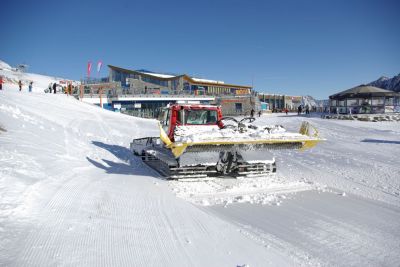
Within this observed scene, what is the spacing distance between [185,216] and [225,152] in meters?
3.04

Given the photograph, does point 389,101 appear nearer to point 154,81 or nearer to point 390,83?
point 154,81

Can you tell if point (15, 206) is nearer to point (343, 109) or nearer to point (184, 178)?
point (184, 178)

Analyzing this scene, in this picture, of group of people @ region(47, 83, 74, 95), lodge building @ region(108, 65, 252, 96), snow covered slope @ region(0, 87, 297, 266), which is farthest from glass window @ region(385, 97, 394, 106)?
group of people @ region(47, 83, 74, 95)

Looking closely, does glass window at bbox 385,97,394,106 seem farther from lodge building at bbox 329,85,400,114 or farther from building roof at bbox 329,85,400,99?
building roof at bbox 329,85,400,99

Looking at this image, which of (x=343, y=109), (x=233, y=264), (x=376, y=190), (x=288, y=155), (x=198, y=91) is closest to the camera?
(x=233, y=264)

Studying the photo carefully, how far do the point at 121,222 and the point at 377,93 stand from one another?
31.7 meters

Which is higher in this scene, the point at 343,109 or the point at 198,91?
the point at 198,91

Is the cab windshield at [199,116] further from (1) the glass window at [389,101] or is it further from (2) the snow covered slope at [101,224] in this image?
(1) the glass window at [389,101]

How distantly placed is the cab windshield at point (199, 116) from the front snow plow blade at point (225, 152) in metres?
1.22

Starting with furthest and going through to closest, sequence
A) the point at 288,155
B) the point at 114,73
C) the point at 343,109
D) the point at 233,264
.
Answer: the point at 114,73 < the point at 343,109 < the point at 288,155 < the point at 233,264

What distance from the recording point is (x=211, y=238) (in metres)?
3.88

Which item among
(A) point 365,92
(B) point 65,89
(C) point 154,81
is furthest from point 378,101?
(B) point 65,89

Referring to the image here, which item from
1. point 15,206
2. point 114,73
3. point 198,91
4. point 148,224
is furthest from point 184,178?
point 114,73

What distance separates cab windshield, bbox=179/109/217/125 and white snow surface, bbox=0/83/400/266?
1.89m
